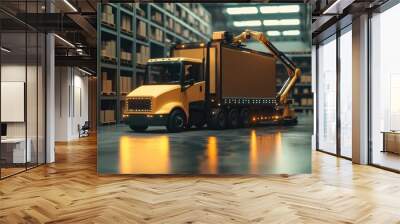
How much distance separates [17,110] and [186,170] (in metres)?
3.80

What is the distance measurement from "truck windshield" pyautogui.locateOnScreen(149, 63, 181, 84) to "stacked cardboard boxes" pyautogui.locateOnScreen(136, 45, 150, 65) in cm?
13

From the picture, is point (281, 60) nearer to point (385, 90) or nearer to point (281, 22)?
point (281, 22)

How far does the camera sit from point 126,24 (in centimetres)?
723

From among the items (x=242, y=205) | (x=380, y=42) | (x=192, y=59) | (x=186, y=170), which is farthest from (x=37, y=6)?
(x=380, y=42)

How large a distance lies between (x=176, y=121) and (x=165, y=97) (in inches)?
17.3

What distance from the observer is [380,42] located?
8.76 m

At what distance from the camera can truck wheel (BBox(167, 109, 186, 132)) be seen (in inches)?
285

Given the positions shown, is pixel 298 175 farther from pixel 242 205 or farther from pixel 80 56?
pixel 80 56

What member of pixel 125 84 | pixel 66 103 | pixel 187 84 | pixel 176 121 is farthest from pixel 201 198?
pixel 66 103

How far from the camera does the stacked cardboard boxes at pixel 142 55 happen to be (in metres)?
7.19

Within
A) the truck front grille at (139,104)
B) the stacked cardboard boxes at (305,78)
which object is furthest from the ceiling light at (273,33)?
the truck front grille at (139,104)

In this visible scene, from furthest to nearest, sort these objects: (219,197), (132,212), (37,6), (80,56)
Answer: (80,56), (37,6), (219,197), (132,212)

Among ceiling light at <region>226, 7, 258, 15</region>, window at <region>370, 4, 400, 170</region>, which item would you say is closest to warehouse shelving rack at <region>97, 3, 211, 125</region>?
ceiling light at <region>226, 7, 258, 15</region>

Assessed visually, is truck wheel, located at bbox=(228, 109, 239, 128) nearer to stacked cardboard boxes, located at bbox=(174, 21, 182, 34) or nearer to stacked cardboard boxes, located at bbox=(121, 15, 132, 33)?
stacked cardboard boxes, located at bbox=(174, 21, 182, 34)
